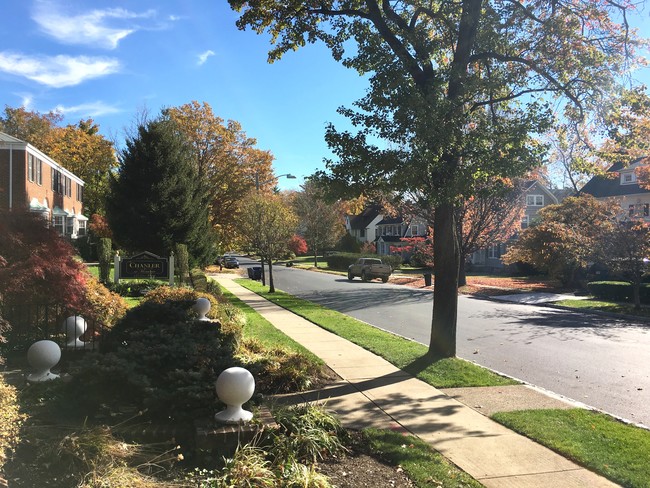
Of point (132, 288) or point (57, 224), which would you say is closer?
point (57, 224)

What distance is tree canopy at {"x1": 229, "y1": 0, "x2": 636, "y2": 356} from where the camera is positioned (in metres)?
8.34

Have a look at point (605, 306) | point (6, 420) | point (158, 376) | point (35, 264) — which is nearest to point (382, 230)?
point (605, 306)

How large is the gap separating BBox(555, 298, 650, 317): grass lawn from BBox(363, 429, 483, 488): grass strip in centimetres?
1664

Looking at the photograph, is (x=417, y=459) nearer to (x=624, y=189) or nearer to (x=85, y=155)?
(x=624, y=189)

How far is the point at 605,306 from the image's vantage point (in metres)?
20.4

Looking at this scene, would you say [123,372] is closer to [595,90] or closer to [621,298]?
[595,90]

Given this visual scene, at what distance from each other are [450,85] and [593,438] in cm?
617

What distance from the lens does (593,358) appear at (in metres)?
10.4

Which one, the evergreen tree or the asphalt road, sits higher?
the evergreen tree

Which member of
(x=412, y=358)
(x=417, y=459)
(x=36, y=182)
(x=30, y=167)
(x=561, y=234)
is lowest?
(x=412, y=358)

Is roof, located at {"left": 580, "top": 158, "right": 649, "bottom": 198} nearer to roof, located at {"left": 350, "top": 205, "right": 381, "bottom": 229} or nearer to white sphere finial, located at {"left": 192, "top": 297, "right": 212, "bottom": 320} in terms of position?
roof, located at {"left": 350, "top": 205, "right": 381, "bottom": 229}

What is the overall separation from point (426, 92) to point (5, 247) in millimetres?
7030

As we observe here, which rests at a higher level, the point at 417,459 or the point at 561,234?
the point at 561,234

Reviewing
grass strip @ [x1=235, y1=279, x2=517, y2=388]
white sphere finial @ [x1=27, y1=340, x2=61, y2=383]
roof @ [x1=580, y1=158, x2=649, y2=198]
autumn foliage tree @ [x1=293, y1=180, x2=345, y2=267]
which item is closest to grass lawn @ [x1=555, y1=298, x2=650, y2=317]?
grass strip @ [x1=235, y1=279, x2=517, y2=388]
